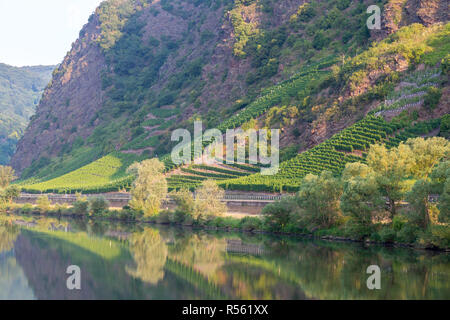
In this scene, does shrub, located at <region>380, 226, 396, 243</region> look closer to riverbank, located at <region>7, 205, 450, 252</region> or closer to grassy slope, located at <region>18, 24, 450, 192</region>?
riverbank, located at <region>7, 205, 450, 252</region>

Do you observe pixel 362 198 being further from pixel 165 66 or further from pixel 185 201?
pixel 165 66

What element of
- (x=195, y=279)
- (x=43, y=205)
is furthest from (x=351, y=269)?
(x=43, y=205)

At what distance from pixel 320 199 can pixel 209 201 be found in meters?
13.3

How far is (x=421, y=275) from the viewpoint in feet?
97.7

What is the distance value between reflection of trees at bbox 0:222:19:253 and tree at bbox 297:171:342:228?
2221 cm

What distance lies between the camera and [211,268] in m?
34.2

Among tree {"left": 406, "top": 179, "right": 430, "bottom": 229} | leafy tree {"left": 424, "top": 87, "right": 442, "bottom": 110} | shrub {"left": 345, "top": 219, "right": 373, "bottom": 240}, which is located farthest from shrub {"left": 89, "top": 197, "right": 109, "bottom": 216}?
tree {"left": 406, "top": 179, "right": 430, "bottom": 229}

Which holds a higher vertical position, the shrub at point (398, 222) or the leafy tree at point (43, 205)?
the leafy tree at point (43, 205)

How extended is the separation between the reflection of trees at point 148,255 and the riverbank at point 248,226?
5077 millimetres

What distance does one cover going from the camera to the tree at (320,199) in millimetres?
43781

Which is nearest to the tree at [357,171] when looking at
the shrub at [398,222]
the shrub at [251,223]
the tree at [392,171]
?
the tree at [392,171]

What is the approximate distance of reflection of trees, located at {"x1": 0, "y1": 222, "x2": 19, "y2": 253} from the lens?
44.5 meters

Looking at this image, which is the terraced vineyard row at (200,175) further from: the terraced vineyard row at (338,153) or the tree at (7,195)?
the tree at (7,195)
